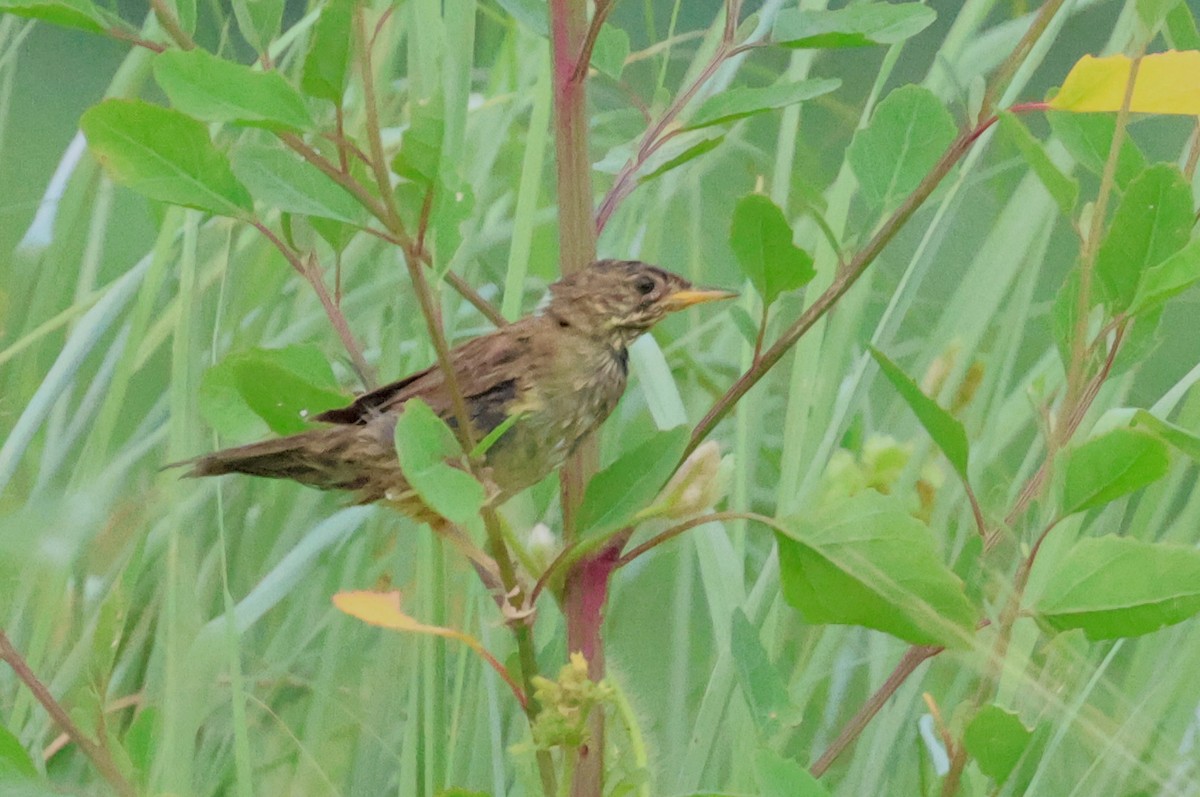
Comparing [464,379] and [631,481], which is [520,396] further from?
[631,481]

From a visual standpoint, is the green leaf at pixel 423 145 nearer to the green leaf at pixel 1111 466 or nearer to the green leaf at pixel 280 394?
the green leaf at pixel 280 394

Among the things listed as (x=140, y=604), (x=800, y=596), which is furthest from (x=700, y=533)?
(x=140, y=604)

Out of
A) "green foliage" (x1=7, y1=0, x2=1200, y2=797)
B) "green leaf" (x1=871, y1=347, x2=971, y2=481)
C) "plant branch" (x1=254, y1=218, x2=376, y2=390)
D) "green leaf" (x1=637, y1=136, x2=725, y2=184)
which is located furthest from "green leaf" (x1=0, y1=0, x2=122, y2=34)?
"green leaf" (x1=871, y1=347, x2=971, y2=481)

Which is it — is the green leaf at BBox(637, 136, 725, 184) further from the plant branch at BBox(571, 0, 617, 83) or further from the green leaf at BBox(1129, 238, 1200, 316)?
the green leaf at BBox(1129, 238, 1200, 316)

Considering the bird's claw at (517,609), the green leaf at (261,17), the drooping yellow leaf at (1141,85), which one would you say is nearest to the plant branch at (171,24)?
the green leaf at (261,17)

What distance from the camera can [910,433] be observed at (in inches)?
48.8

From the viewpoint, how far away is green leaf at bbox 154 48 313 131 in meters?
0.45

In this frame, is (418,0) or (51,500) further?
(51,500)

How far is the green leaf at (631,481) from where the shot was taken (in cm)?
52

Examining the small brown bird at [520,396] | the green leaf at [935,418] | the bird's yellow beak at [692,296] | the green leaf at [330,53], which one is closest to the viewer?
the green leaf at [330,53]

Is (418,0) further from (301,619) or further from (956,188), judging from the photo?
(301,619)

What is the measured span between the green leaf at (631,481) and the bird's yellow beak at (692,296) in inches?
9.2

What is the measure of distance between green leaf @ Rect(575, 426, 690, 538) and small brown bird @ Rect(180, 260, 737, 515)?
0.05 m

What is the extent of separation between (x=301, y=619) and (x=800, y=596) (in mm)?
726
